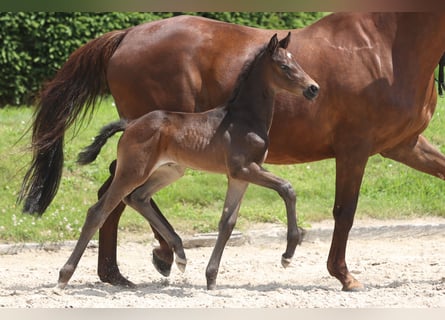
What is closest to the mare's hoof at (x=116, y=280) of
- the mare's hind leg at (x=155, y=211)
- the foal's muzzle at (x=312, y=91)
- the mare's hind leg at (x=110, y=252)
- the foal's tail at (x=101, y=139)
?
the mare's hind leg at (x=110, y=252)

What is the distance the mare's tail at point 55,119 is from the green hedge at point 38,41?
4860mm

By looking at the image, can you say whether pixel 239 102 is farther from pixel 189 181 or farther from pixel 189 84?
pixel 189 181

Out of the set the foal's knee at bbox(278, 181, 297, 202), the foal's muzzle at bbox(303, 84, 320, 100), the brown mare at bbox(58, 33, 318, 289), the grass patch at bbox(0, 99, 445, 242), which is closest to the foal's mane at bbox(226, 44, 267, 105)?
the brown mare at bbox(58, 33, 318, 289)

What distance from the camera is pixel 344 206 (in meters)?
5.50

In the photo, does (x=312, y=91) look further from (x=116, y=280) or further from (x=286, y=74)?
(x=116, y=280)

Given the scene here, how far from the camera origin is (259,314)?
4.52 ft

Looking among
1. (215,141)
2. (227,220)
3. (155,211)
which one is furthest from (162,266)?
(215,141)

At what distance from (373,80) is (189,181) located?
11.0 ft

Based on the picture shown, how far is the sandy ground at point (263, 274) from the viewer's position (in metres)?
4.66

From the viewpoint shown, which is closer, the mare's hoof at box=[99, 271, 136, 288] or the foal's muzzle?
the foal's muzzle

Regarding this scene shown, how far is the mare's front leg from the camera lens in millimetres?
5391

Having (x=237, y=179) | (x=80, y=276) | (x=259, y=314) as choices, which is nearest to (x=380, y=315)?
(x=259, y=314)

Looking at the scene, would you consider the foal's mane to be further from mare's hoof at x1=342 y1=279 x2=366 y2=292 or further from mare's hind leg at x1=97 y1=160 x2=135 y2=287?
mare's hoof at x1=342 y1=279 x2=366 y2=292

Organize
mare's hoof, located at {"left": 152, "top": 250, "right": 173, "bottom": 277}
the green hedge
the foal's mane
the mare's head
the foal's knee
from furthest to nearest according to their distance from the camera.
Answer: the green hedge, mare's hoof, located at {"left": 152, "top": 250, "right": 173, "bottom": 277}, the foal's mane, the mare's head, the foal's knee
